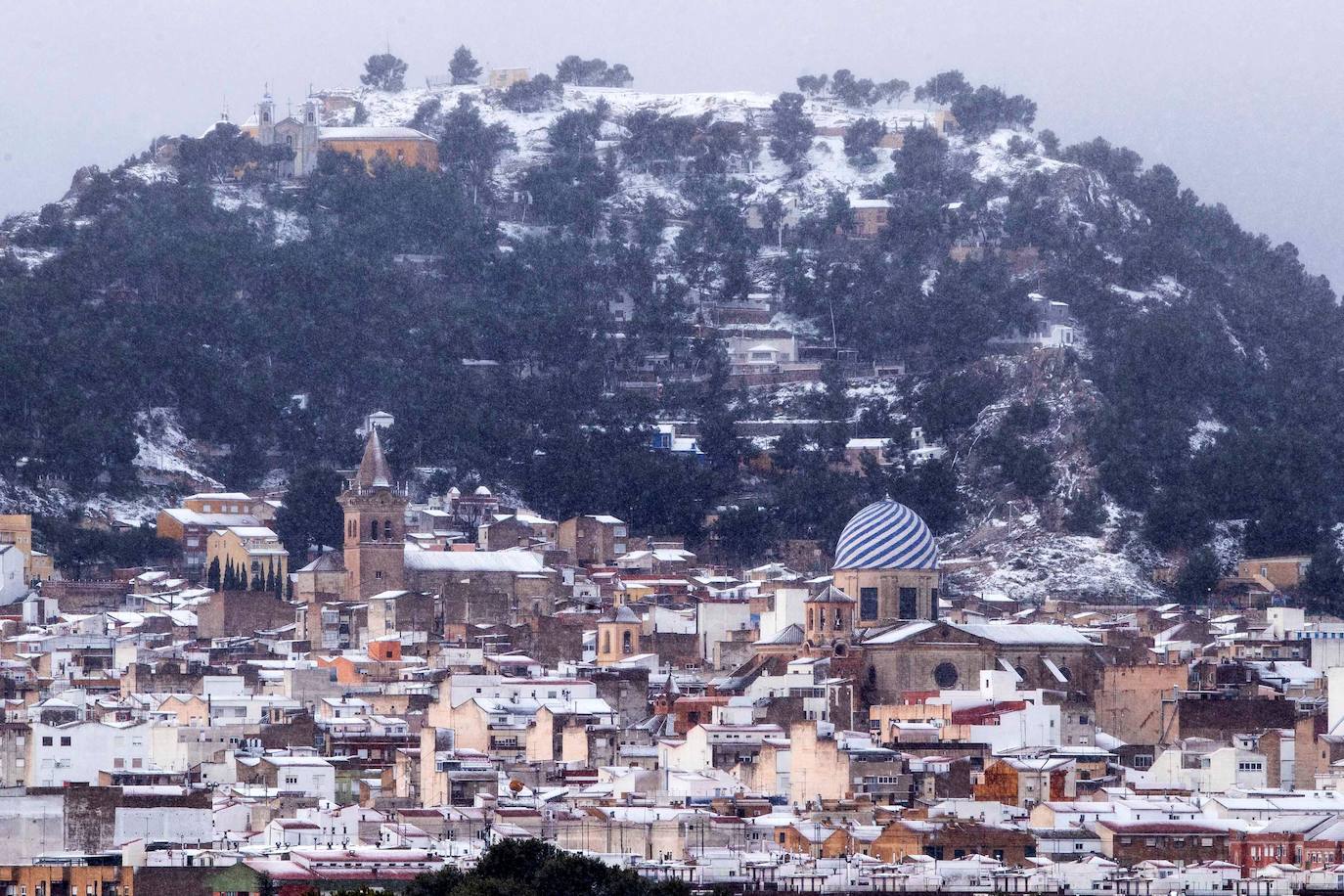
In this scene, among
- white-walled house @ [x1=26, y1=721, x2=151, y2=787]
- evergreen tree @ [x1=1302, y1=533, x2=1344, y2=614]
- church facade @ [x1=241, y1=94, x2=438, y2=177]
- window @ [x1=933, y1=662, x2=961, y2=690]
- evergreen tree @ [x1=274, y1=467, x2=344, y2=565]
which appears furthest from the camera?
church facade @ [x1=241, y1=94, x2=438, y2=177]

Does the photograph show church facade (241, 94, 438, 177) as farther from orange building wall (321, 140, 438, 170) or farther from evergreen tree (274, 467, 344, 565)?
evergreen tree (274, 467, 344, 565)

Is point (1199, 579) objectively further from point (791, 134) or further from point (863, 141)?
point (791, 134)

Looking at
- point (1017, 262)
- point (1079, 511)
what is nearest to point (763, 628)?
point (1079, 511)

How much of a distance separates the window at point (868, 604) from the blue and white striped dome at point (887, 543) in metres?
0.58

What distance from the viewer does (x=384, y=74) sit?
472 feet

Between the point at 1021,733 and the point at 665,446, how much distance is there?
40.0 metres

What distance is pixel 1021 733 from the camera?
74.7 m

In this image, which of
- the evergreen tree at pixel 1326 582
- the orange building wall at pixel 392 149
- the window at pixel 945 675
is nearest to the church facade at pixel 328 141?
the orange building wall at pixel 392 149

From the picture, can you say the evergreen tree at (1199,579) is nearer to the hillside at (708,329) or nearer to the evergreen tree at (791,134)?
the hillside at (708,329)

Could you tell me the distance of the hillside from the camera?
355 feet

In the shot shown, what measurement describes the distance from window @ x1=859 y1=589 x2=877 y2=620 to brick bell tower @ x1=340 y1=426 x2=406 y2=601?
14188 millimetres

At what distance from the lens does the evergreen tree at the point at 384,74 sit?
472 feet

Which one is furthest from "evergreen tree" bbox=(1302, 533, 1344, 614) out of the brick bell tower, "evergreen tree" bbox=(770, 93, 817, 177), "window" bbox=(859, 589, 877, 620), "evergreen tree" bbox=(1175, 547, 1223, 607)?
"evergreen tree" bbox=(770, 93, 817, 177)

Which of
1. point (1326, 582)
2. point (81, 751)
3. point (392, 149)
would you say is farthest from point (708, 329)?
point (81, 751)
